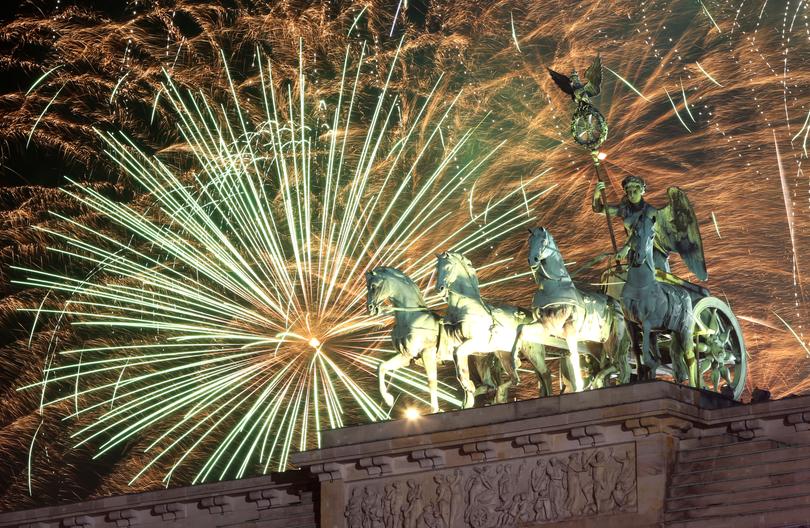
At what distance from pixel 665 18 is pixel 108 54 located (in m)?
9.15

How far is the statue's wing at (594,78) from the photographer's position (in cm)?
3055

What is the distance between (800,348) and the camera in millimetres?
35844

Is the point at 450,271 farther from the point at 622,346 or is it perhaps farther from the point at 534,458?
the point at 534,458

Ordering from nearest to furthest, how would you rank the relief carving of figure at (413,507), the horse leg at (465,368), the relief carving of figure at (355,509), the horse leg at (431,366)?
1. the relief carving of figure at (413,507)
2. the relief carving of figure at (355,509)
3. the horse leg at (465,368)
4. the horse leg at (431,366)

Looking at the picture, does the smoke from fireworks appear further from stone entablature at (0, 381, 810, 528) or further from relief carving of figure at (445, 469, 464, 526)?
relief carving of figure at (445, 469, 464, 526)

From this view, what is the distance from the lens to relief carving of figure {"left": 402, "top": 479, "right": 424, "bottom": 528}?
28.6 meters

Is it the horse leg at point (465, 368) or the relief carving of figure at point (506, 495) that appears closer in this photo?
the relief carving of figure at point (506, 495)

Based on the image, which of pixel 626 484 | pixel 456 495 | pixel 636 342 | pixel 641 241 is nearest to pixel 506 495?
Result: pixel 456 495

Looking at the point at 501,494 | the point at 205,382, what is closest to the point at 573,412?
the point at 501,494

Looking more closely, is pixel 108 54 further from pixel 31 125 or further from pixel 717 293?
pixel 717 293

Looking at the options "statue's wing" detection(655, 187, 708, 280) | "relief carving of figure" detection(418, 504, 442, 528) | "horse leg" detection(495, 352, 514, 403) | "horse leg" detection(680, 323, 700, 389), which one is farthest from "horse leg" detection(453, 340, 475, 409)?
"statue's wing" detection(655, 187, 708, 280)

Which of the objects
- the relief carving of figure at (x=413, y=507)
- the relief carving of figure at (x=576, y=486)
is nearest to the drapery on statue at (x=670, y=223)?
the relief carving of figure at (x=576, y=486)

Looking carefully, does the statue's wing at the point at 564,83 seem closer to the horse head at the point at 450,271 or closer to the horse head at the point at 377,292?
the horse head at the point at 450,271

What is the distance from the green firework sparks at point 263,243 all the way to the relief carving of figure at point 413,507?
14.8ft
